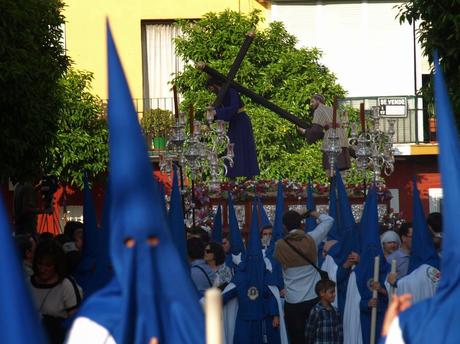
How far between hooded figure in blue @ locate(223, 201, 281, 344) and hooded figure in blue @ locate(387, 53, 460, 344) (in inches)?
256

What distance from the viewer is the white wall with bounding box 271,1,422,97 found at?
32312 millimetres

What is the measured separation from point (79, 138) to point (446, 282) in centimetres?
2361

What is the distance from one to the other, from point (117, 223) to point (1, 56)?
1104cm

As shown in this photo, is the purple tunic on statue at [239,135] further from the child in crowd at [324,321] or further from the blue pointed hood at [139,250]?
the blue pointed hood at [139,250]

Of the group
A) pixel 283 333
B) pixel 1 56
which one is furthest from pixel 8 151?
pixel 283 333

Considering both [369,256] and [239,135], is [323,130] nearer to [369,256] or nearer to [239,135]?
[239,135]

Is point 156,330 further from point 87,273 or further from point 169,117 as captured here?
point 169,117

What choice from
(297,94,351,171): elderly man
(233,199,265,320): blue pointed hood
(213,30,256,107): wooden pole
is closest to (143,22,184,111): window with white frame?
(297,94,351,171): elderly man

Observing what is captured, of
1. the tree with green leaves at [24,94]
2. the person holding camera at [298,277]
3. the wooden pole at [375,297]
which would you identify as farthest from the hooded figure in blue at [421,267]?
the tree with green leaves at [24,94]

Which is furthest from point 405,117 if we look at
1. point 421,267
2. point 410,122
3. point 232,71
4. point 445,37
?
point 421,267

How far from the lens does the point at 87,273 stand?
1120 cm

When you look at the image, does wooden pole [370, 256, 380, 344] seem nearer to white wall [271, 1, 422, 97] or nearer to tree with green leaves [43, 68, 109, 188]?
tree with green leaves [43, 68, 109, 188]

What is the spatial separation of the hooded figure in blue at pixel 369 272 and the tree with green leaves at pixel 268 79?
1602 centimetres

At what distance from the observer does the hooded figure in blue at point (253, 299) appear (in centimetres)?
1314
